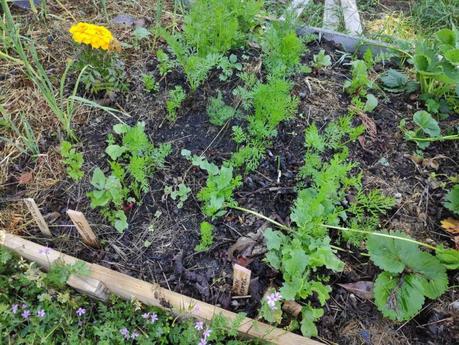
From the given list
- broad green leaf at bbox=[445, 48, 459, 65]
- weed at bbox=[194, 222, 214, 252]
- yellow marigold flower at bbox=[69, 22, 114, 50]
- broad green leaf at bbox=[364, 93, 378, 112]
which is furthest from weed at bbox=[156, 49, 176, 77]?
broad green leaf at bbox=[445, 48, 459, 65]

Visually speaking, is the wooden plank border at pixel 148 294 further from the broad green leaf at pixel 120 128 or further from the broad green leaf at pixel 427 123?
the broad green leaf at pixel 427 123

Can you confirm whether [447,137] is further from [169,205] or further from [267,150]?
[169,205]

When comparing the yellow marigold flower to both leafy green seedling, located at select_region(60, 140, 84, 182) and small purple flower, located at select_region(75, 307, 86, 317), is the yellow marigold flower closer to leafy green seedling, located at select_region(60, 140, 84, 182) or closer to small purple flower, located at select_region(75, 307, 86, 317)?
leafy green seedling, located at select_region(60, 140, 84, 182)

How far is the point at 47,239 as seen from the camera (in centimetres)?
198

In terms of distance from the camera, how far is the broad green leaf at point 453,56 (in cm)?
216

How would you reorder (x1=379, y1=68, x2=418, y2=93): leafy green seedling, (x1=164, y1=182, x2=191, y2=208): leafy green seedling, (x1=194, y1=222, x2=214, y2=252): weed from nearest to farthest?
(x1=194, y1=222, x2=214, y2=252): weed
(x1=164, y1=182, x2=191, y2=208): leafy green seedling
(x1=379, y1=68, x2=418, y2=93): leafy green seedling

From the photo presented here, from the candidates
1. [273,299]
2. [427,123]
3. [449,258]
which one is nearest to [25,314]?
[273,299]

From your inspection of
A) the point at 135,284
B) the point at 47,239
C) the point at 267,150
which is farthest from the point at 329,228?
the point at 47,239

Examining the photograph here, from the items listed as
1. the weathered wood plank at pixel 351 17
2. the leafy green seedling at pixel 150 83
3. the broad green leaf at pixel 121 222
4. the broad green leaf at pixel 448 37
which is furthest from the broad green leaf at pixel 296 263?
the weathered wood plank at pixel 351 17

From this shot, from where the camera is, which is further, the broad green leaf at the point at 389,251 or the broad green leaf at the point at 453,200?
the broad green leaf at the point at 453,200

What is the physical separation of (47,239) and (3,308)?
1.20 feet

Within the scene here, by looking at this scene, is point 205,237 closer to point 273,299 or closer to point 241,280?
point 241,280

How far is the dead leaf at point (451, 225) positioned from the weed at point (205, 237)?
113 centimetres

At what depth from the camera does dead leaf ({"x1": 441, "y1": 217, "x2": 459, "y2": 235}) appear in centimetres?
196
